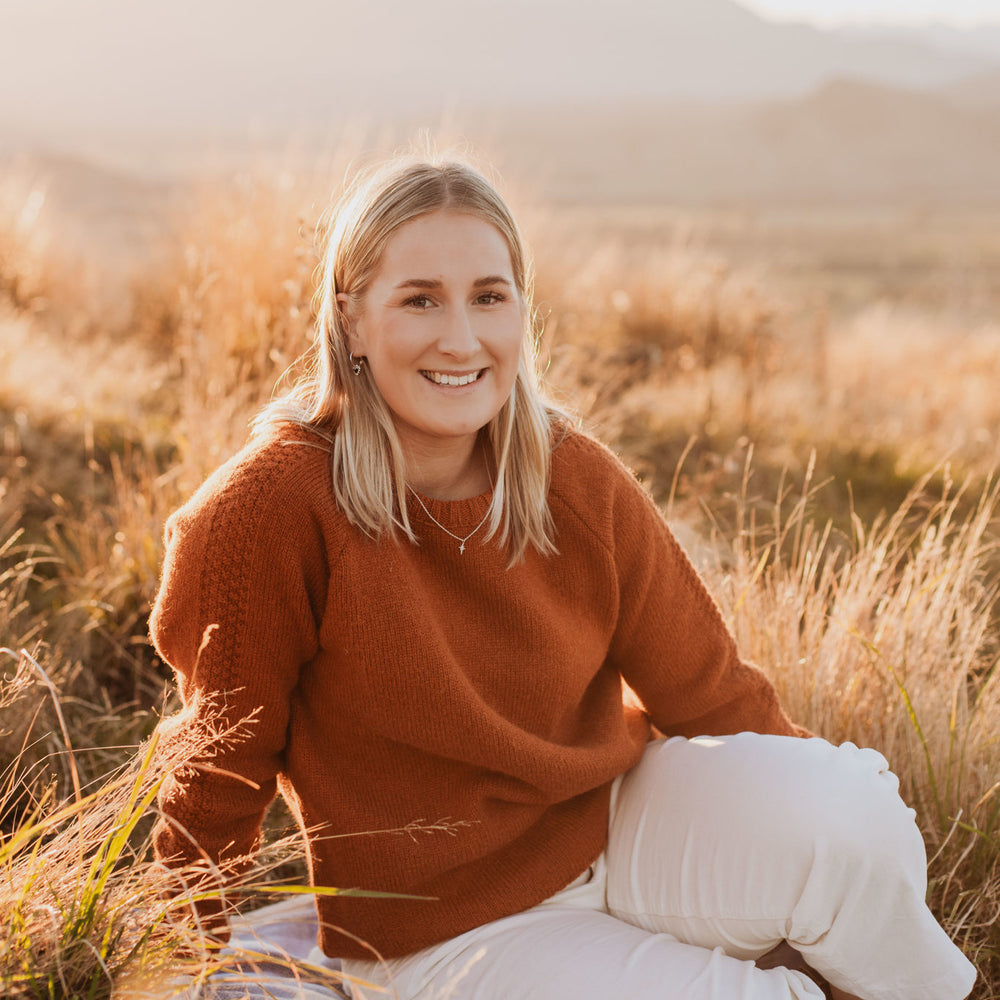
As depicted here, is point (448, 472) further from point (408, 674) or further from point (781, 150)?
point (781, 150)

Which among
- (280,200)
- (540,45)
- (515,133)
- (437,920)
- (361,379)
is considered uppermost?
(540,45)

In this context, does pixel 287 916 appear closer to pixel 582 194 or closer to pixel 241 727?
pixel 241 727

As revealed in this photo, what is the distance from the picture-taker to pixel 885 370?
674 cm

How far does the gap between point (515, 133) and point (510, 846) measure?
76.9 metres

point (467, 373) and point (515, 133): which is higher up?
point (515, 133)

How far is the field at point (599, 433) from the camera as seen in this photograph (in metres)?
1.62

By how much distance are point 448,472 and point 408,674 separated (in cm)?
38

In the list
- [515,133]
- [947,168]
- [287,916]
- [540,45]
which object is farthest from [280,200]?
[540,45]

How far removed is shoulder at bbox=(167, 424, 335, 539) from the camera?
59.2 inches

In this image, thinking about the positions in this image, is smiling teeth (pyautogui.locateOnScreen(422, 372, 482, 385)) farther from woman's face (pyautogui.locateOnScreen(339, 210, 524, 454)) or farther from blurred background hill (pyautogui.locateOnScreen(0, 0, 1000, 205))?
blurred background hill (pyautogui.locateOnScreen(0, 0, 1000, 205))

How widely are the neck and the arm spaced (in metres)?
0.26

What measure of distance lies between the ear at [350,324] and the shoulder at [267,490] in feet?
0.62

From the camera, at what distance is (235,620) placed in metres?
1.51

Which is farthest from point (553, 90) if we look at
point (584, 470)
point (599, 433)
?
point (584, 470)
